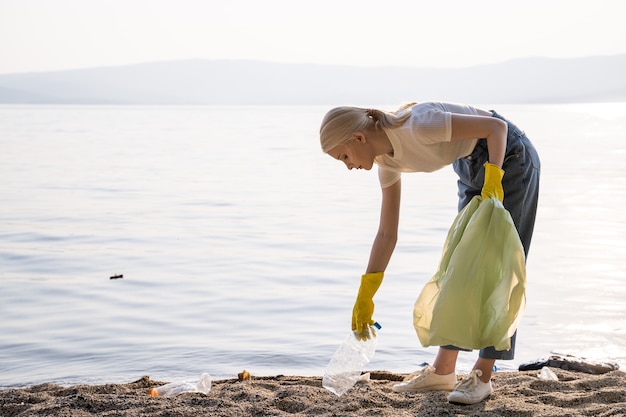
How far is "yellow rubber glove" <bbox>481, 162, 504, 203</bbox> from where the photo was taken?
3990mm

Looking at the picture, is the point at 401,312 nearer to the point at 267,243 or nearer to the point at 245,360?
the point at 245,360

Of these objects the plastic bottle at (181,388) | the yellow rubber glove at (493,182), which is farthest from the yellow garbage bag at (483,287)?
the plastic bottle at (181,388)

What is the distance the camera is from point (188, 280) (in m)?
7.70

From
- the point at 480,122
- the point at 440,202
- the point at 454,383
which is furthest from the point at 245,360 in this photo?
the point at 440,202

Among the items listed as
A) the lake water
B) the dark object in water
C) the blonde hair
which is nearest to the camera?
the blonde hair

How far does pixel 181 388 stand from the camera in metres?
4.48

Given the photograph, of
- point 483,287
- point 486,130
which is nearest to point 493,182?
point 486,130

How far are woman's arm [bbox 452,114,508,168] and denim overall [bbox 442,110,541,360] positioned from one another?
191mm

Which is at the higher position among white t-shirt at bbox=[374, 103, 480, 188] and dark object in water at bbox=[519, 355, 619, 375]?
white t-shirt at bbox=[374, 103, 480, 188]

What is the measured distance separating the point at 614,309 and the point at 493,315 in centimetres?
311

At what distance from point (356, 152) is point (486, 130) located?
22.7 inches

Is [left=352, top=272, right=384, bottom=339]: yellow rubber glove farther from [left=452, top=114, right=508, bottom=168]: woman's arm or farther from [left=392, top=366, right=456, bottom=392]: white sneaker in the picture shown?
[left=452, top=114, right=508, bottom=168]: woman's arm

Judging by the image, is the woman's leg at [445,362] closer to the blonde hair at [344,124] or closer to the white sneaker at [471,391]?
the white sneaker at [471,391]

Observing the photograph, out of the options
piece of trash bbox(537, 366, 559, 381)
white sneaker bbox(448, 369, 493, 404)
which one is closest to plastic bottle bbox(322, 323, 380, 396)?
white sneaker bbox(448, 369, 493, 404)
